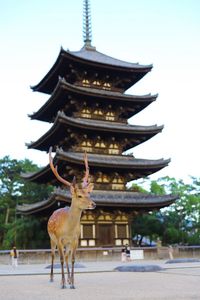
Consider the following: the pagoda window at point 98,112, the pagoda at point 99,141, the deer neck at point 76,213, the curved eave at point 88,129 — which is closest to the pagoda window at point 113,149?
the pagoda at point 99,141

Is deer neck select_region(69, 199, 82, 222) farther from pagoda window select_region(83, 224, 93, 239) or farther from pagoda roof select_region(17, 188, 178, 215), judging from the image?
pagoda window select_region(83, 224, 93, 239)

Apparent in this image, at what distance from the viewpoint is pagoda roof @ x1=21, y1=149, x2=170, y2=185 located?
3095 centimetres

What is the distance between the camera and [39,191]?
1829 inches

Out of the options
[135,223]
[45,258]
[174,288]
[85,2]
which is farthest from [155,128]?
[174,288]

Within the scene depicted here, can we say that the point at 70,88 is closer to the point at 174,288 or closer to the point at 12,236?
the point at 12,236

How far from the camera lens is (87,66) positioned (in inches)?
1427

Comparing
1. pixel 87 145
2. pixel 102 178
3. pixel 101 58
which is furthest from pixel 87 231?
pixel 101 58

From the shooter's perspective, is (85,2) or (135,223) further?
(85,2)

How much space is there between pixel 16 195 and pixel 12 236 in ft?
42.4

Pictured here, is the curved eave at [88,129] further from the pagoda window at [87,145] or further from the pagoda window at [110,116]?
the pagoda window at [87,145]

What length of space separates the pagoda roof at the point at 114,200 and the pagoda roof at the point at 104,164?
206 centimetres

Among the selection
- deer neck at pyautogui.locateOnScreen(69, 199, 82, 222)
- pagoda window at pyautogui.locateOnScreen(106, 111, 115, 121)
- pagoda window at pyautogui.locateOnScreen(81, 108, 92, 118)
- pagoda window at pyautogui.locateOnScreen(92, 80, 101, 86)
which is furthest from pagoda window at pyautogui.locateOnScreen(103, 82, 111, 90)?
deer neck at pyautogui.locateOnScreen(69, 199, 82, 222)

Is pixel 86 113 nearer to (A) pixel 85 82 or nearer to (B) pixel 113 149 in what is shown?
(A) pixel 85 82

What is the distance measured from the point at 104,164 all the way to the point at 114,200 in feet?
9.81
